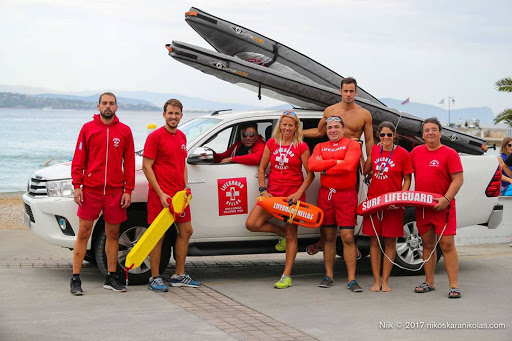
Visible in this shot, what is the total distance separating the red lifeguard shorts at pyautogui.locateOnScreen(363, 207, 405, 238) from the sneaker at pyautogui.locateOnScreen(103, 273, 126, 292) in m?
2.58

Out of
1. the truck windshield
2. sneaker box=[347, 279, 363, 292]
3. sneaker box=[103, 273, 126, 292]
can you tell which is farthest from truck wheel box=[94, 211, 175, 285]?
sneaker box=[347, 279, 363, 292]

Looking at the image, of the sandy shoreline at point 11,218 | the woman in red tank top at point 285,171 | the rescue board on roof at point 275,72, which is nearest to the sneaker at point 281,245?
the woman in red tank top at point 285,171

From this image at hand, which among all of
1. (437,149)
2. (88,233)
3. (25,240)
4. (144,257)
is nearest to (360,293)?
Answer: (437,149)

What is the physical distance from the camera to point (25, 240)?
11.6 metres

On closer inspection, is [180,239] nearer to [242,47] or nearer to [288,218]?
[288,218]

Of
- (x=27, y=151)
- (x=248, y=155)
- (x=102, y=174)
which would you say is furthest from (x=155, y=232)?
(x=27, y=151)

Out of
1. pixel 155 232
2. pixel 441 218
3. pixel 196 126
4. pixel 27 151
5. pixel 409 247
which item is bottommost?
pixel 27 151

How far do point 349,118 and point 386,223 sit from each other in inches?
47.4

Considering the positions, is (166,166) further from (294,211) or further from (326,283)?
(326,283)

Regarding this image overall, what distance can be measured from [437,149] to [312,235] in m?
1.75

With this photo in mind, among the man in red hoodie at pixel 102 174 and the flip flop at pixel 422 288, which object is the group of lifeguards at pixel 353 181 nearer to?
the flip flop at pixel 422 288

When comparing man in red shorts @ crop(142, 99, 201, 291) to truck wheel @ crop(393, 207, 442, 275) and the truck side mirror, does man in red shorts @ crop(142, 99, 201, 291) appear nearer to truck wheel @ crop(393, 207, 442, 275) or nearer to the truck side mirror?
the truck side mirror

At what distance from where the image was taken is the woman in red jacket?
328 inches

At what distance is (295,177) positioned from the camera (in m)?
8.55
